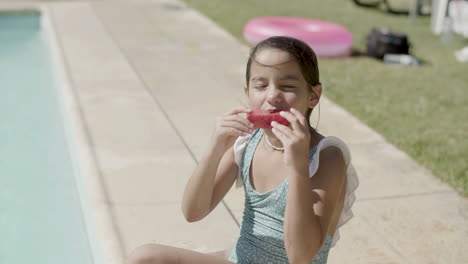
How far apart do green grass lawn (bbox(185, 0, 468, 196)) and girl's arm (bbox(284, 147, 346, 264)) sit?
2.47 meters

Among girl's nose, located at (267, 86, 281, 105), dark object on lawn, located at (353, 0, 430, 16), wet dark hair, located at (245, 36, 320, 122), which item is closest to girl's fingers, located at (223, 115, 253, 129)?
girl's nose, located at (267, 86, 281, 105)

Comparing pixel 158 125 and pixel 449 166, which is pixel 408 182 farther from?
pixel 158 125

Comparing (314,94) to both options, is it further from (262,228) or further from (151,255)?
(151,255)

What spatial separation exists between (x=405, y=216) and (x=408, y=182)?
0.63m

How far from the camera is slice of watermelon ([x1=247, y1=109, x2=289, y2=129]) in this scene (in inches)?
93.5

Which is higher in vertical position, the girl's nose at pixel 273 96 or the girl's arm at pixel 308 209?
the girl's nose at pixel 273 96

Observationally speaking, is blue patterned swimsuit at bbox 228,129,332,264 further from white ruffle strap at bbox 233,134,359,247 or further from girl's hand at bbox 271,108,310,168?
girl's hand at bbox 271,108,310,168

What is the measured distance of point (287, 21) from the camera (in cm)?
1012

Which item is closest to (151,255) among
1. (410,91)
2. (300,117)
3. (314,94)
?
(300,117)

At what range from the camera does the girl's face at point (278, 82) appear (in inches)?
97.9

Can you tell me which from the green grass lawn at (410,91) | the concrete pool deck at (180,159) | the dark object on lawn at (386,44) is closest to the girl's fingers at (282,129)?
the concrete pool deck at (180,159)

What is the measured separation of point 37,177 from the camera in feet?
19.5

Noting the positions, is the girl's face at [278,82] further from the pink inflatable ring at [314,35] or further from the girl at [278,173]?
the pink inflatable ring at [314,35]

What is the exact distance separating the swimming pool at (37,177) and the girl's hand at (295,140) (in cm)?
226
